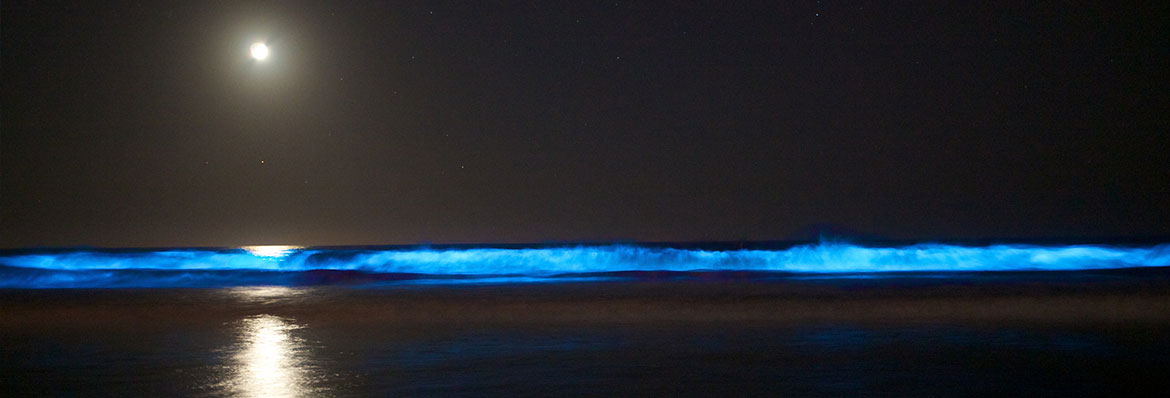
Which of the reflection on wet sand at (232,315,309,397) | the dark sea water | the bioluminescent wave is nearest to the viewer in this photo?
the reflection on wet sand at (232,315,309,397)

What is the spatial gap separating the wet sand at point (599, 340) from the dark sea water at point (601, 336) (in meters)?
0.02

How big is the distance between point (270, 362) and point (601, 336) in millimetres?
1719

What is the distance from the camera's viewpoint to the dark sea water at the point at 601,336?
10.8 ft

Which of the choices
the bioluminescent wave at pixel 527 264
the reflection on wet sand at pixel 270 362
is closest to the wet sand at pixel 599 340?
the reflection on wet sand at pixel 270 362

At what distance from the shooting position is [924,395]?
3.08 m

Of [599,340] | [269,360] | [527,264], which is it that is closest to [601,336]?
[599,340]

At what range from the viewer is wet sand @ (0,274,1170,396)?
3.30m

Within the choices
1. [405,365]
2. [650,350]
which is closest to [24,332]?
[405,365]

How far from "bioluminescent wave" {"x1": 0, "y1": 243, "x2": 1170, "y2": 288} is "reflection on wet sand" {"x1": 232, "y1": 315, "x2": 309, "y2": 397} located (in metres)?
3.24

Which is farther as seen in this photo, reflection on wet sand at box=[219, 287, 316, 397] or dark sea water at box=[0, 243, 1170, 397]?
dark sea water at box=[0, 243, 1170, 397]

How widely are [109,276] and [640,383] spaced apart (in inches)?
337

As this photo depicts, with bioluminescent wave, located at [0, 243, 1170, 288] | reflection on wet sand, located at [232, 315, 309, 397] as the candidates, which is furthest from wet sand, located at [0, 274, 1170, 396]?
bioluminescent wave, located at [0, 243, 1170, 288]

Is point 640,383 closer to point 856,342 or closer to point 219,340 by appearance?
point 856,342

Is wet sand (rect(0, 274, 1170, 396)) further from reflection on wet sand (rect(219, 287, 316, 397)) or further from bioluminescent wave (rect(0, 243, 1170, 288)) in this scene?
bioluminescent wave (rect(0, 243, 1170, 288))
